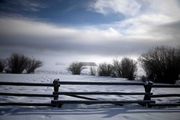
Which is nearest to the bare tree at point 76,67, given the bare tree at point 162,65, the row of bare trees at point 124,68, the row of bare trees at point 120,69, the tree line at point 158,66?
the row of bare trees at point 120,69

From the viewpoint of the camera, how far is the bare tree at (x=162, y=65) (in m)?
26.0

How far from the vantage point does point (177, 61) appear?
25.9 metres

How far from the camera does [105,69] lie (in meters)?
39.4

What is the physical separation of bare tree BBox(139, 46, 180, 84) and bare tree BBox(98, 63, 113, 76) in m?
10.3

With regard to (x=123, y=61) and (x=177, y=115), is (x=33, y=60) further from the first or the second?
(x=177, y=115)

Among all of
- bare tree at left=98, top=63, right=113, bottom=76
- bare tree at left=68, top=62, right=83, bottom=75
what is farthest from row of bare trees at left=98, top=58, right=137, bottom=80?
bare tree at left=68, top=62, right=83, bottom=75

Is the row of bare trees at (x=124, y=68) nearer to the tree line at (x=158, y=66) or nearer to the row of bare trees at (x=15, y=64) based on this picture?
the tree line at (x=158, y=66)

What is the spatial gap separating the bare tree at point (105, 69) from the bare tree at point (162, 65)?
1025 cm

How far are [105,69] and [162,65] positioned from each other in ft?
48.5

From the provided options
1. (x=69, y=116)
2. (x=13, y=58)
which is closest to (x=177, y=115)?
(x=69, y=116)

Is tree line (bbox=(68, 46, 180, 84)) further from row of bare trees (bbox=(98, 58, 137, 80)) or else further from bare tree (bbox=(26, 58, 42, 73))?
bare tree (bbox=(26, 58, 42, 73))

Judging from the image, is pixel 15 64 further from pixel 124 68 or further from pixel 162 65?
pixel 162 65

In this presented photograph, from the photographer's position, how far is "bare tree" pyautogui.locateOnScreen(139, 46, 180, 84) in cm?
2603

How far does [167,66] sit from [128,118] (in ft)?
75.0
